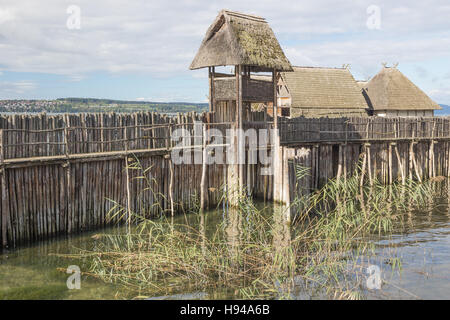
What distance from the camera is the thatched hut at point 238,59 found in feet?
53.8

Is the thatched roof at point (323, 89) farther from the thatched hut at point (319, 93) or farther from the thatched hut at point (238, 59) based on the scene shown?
the thatched hut at point (238, 59)

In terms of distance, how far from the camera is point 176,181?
623 inches

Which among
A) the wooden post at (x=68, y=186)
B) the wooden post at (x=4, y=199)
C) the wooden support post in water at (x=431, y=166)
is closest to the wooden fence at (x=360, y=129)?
the wooden support post in water at (x=431, y=166)

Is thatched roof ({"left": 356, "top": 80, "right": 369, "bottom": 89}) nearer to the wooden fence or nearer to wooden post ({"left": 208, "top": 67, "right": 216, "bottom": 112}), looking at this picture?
the wooden fence

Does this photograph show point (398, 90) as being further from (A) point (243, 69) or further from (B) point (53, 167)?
(B) point (53, 167)

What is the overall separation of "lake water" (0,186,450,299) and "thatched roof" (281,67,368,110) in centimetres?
1702

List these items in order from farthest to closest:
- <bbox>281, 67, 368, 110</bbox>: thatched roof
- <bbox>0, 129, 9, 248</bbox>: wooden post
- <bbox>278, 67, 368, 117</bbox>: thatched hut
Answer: <bbox>281, 67, 368, 110</bbox>: thatched roof
<bbox>278, 67, 368, 117</bbox>: thatched hut
<bbox>0, 129, 9, 248</bbox>: wooden post

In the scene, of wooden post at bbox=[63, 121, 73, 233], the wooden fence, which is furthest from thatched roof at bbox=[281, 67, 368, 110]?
wooden post at bbox=[63, 121, 73, 233]

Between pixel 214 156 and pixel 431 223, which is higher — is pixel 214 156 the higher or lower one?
the higher one

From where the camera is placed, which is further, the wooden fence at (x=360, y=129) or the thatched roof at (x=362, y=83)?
the thatched roof at (x=362, y=83)

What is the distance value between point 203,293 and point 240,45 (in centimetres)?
1008

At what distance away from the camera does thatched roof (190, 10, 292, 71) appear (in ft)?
53.8
